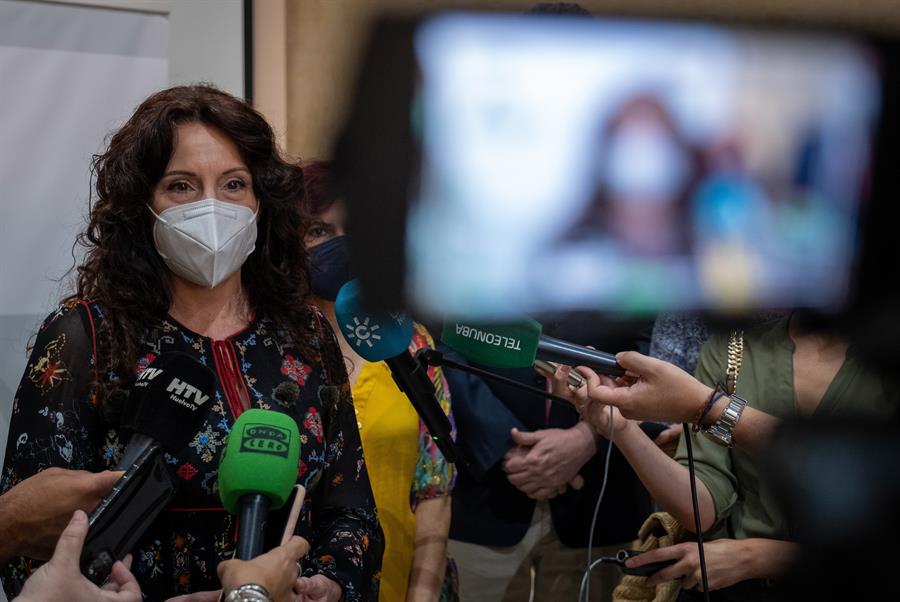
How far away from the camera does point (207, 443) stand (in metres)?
1.75

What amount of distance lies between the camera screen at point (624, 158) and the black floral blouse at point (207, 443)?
4.40 feet

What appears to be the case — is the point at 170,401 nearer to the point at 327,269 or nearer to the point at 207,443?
the point at 207,443

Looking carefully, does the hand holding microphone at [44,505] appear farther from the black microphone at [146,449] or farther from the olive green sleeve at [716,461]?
the olive green sleeve at [716,461]

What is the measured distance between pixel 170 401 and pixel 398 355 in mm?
348

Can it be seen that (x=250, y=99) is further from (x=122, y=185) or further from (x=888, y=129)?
(x=888, y=129)

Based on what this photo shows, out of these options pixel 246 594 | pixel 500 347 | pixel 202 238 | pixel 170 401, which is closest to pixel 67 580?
pixel 246 594

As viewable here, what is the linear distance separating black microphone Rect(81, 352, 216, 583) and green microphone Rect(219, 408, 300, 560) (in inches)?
3.4

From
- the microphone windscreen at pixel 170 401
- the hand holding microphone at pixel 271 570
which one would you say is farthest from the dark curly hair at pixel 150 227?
the hand holding microphone at pixel 271 570

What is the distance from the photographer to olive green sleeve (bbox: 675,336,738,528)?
2014 millimetres

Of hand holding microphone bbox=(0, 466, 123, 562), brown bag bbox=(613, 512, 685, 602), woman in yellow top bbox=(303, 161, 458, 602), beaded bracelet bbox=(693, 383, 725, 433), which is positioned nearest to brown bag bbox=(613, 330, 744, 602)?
brown bag bbox=(613, 512, 685, 602)

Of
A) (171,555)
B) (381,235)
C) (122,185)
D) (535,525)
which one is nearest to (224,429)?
(171,555)

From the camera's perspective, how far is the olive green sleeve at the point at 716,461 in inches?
79.3

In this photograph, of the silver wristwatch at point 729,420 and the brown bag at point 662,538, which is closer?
the silver wristwatch at point 729,420

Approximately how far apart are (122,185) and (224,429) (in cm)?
49
